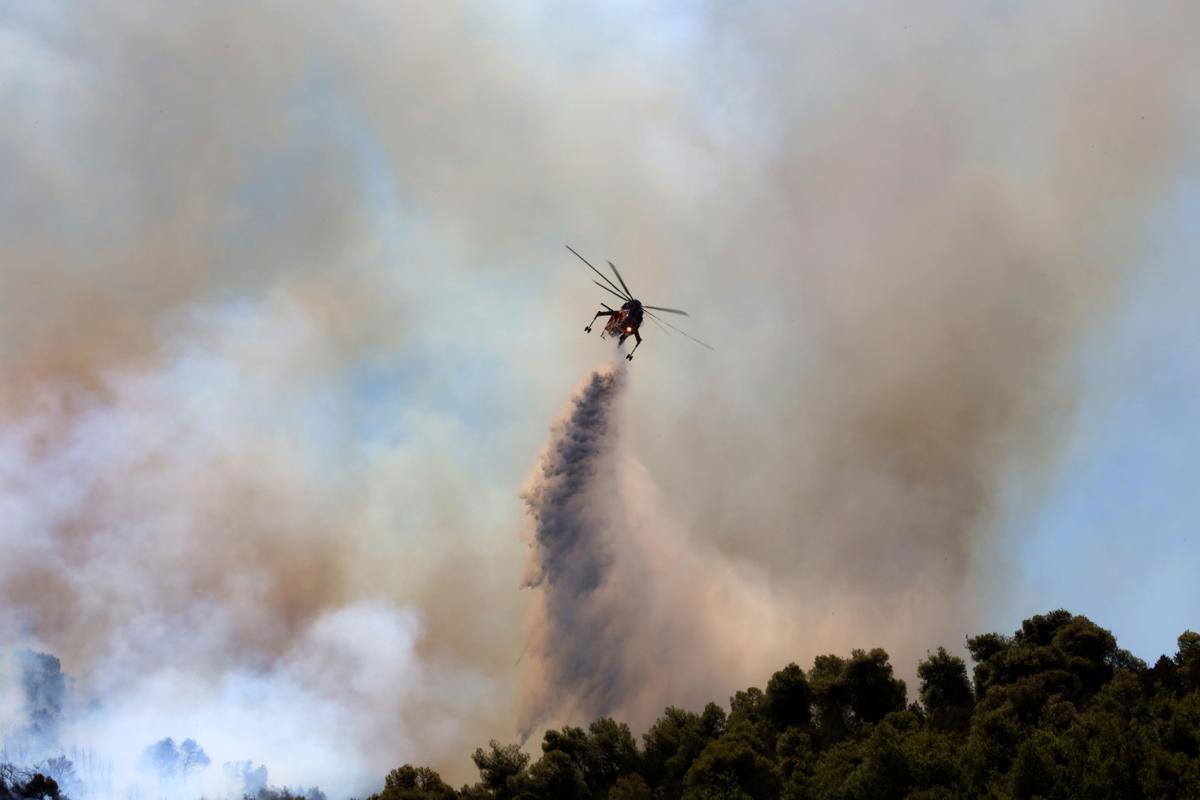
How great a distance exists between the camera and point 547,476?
6383 inches

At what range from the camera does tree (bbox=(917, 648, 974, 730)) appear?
15925 centimetres

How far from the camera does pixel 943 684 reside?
161 metres

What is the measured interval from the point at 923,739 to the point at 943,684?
158 ft

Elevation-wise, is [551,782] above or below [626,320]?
below

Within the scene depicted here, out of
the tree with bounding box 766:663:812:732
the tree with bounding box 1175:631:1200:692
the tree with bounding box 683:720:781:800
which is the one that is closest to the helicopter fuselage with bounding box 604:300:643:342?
the tree with bounding box 683:720:781:800

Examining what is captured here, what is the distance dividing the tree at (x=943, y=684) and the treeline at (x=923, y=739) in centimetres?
20

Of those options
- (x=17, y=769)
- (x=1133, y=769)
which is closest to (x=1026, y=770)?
(x=1133, y=769)

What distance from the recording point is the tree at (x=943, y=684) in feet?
522

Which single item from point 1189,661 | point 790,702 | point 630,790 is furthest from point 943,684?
point 630,790

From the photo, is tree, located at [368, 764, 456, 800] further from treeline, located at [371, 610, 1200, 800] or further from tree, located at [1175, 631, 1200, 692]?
tree, located at [1175, 631, 1200, 692]

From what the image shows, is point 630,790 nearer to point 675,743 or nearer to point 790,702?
point 675,743

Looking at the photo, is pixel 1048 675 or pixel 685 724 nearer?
pixel 1048 675

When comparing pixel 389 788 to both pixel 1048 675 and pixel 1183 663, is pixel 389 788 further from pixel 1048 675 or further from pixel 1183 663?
pixel 1183 663

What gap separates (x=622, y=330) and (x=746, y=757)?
54.8 metres
